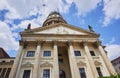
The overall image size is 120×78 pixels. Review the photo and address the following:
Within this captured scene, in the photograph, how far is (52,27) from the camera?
2545 centimetres

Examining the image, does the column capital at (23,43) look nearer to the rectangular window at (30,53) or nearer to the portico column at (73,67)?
the rectangular window at (30,53)

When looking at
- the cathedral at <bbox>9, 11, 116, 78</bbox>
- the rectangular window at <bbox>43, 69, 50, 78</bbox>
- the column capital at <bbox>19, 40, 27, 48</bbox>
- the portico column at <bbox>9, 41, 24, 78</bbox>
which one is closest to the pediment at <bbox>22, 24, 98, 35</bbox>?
the cathedral at <bbox>9, 11, 116, 78</bbox>

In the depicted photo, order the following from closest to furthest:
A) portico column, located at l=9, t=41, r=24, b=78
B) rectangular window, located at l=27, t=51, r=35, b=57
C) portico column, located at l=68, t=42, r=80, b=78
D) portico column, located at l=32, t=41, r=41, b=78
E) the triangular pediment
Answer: portico column, located at l=9, t=41, r=24, b=78 < portico column, located at l=32, t=41, r=41, b=78 < portico column, located at l=68, t=42, r=80, b=78 < rectangular window, located at l=27, t=51, r=35, b=57 < the triangular pediment

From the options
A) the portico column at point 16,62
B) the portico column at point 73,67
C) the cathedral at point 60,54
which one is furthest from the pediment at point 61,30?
the portico column at point 16,62

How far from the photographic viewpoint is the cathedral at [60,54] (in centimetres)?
1934

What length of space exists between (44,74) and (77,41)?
979 cm

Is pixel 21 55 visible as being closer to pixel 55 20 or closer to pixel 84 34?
pixel 84 34

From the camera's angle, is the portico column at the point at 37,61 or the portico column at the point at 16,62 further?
the portico column at the point at 37,61

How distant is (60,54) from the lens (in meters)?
25.7

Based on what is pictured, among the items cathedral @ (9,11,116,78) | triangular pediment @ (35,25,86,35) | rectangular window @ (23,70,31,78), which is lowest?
rectangular window @ (23,70,31,78)

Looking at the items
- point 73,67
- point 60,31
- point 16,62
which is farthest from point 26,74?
point 60,31

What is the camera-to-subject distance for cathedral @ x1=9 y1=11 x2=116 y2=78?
1934cm

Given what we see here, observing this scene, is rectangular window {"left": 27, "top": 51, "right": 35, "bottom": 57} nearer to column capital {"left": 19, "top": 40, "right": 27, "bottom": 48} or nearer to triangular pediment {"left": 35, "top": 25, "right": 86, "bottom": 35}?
column capital {"left": 19, "top": 40, "right": 27, "bottom": 48}

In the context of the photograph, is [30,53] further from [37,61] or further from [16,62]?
[16,62]
